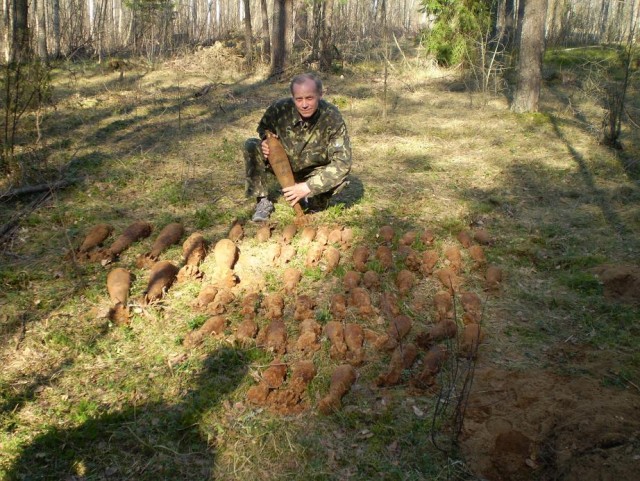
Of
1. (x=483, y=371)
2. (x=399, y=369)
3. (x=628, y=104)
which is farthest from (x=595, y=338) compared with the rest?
(x=628, y=104)

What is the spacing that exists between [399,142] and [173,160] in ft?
12.1

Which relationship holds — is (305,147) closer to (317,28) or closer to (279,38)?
(279,38)

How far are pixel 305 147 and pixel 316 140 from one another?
14 cm

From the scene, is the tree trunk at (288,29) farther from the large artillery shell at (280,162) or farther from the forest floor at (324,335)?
the large artillery shell at (280,162)

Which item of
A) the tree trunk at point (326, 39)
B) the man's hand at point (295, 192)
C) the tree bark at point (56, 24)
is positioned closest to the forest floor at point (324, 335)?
the man's hand at point (295, 192)

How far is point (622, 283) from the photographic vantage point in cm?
397

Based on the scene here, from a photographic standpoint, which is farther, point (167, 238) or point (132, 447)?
point (167, 238)

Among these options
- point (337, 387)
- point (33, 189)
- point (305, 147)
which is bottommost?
point (337, 387)

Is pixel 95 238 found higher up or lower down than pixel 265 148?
lower down

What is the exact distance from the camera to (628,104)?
10.0 m

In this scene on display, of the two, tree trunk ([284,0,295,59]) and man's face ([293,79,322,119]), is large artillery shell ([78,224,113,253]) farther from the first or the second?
tree trunk ([284,0,295,59])

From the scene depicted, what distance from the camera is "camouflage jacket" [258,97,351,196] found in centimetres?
464

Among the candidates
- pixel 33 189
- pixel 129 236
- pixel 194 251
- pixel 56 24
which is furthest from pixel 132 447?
pixel 56 24

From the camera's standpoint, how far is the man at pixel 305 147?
450 cm
